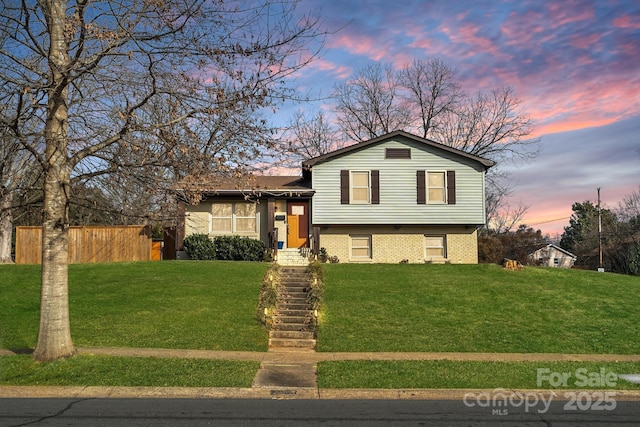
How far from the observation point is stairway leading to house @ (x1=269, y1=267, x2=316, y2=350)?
13.1 metres

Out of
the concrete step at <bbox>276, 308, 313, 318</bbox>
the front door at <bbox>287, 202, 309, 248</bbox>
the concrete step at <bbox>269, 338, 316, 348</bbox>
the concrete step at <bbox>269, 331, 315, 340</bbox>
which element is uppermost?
the front door at <bbox>287, 202, 309, 248</bbox>

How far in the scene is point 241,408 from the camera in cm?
786

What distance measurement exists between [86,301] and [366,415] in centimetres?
1104

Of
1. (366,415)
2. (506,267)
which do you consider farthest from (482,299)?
(366,415)

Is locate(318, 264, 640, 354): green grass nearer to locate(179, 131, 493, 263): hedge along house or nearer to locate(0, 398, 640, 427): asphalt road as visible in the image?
locate(0, 398, 640, 427): asphalt road

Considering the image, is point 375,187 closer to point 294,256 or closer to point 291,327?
point 294,256

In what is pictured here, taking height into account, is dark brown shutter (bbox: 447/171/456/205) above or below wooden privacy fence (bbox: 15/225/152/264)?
above

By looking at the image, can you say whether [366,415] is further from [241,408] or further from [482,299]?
[482,299]

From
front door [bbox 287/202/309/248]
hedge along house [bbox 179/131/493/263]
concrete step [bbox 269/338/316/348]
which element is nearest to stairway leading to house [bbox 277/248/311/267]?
hedge along house [bbox 179/131/493/263]

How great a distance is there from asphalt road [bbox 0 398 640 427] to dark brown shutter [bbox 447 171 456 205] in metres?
17.9

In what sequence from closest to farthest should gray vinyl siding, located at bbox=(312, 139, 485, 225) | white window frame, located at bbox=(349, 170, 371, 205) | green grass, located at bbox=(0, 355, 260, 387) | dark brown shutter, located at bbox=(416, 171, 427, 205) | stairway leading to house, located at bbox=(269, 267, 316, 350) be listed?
green grass, located at bbox=(0, 355, 260, 387) < stairway leading to house, located at bbox=(269, 267, 316, 350) < gray vinyl siding, located at bbox=(312, 139, 485, 225) < white window frame, located at bbox=(349, 170, 371, 205) < dark brown shutter, located at bbox=(416, 171, 427, 205)

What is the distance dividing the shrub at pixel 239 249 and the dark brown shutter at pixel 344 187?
4505 millimetres

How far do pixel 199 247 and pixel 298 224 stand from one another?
16.5 feet

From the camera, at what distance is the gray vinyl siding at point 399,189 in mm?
25578
